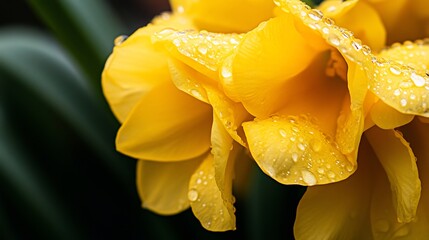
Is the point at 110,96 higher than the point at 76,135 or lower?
higher

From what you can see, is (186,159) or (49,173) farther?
(49,173)

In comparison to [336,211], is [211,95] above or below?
above

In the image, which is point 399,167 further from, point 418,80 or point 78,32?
point 78,32

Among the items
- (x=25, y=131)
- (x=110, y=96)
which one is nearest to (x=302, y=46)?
(x=110, y=96)

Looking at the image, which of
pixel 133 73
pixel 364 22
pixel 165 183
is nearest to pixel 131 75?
pixel 133 73

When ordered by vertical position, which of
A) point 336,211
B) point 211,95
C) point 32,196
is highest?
point 211,95

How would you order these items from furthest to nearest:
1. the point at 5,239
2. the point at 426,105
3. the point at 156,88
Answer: the point at 5,239 → the point at 156,88 → the point at 426,105

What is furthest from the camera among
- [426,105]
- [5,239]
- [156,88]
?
[5,239]

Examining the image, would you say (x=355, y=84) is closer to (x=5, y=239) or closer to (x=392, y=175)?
(x=392, y=175)
